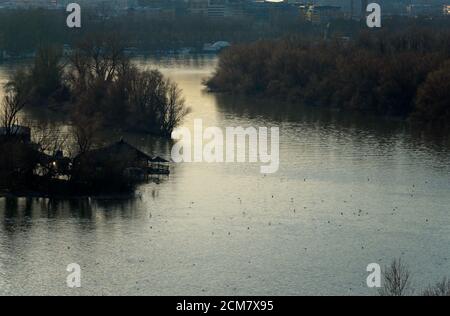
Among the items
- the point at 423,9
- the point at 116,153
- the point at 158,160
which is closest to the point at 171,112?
the point at 158,160

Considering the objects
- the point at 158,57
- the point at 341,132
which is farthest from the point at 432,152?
the point at 158,57

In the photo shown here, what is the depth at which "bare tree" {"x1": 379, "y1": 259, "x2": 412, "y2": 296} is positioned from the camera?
619cm

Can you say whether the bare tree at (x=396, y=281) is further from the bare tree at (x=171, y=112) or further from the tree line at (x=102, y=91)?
the bare tree at (x=171, y=112)

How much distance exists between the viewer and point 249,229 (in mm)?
7922

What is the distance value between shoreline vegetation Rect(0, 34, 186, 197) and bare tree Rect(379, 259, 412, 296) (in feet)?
8.90

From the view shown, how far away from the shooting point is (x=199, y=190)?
9078 mm

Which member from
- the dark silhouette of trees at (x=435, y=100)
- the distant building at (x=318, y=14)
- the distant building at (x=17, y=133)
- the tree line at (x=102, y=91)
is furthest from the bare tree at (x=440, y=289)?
the distant building at (x=318, y=14)

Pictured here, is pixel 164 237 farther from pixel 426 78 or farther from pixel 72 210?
pixel 426 78

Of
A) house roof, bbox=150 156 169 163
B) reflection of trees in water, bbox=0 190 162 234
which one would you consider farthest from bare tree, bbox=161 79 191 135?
reflection of trees in water, bbox=0 190 162 234

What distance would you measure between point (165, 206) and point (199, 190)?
1.89 feet

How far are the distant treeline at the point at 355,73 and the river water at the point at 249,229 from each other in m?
2.71

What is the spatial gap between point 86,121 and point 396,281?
526 cm

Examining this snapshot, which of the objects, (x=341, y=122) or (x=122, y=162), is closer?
(x=122, y=162)

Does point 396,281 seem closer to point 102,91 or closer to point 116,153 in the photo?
point 116,153
